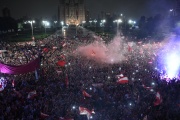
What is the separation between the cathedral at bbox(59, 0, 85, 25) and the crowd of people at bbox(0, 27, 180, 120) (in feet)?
398

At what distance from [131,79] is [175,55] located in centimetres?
1443

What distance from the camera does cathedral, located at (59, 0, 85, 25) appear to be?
143m

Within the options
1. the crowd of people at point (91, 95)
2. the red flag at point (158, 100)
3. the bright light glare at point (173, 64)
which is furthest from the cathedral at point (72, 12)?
the red flag at point (158, 100)

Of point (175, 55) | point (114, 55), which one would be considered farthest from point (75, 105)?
point (175, 55)

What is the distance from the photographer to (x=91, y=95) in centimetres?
1680

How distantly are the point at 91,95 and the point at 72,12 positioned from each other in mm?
131696

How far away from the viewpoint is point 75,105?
1520 centimetres

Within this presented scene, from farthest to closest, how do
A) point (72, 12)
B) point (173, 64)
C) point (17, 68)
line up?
point (72, 12) → point (173, 64) → point (17, 68)

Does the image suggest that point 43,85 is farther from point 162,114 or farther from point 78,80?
point 162,114

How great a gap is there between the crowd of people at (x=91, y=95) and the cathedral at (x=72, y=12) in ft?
398

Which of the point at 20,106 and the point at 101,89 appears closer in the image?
the point at 20,106

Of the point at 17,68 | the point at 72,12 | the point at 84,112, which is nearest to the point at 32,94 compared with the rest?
the point at 17,68

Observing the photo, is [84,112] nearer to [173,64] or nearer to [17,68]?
[17,68]

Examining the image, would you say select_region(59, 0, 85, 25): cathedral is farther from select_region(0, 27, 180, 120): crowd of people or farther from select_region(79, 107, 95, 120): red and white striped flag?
select_region(79, 107, 95, 120): red and white striped flag
